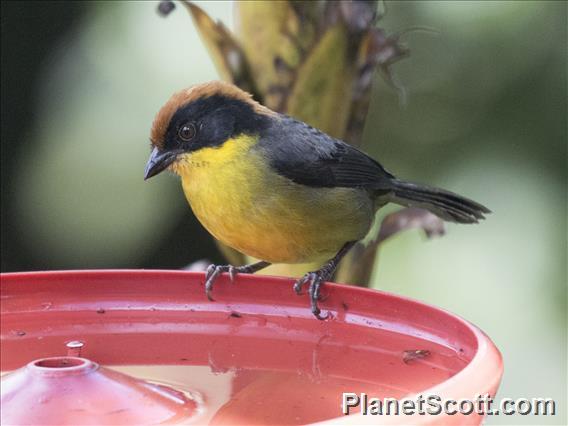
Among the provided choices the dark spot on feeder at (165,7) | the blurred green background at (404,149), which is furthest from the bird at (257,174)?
the blurred green background at (404,149)

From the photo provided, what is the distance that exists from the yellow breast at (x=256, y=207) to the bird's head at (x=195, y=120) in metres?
0.04

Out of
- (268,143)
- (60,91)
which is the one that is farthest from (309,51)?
(60,91)

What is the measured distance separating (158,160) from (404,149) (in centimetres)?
180

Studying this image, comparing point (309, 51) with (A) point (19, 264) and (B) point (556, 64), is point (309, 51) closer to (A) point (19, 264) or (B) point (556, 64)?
(B) point (556, 64)

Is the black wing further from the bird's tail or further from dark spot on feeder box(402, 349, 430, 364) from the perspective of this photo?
dark spot on feeder box(402, 349, 430, 364)

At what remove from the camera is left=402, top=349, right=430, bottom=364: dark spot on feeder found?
79.2 inches

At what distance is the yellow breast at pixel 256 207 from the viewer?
303 cm

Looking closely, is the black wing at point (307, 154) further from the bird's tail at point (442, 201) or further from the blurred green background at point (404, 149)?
the blurred green background at point (404, 149)

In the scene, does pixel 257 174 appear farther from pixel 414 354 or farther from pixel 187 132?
pixel 414 354

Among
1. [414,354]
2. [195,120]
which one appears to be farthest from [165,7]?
[414,354]

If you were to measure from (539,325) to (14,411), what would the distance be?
3.11m

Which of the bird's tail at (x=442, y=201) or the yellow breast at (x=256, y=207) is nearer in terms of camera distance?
the yellow breast at (x=256, y=207)

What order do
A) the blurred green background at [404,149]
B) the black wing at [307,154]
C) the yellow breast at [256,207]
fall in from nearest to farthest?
1. the yellow breast at [256,207]
2. the black wing at [307,154]
3. the blurred green background at [404,149]

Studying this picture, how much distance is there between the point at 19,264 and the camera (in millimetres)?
5438
